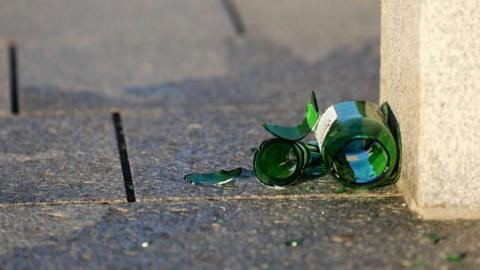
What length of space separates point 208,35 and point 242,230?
345 centimetres

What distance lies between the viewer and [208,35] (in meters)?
6.68

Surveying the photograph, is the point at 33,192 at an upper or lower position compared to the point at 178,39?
lower

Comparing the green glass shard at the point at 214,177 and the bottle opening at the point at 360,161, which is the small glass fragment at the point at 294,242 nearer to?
the bottle opening at the point at 360,161

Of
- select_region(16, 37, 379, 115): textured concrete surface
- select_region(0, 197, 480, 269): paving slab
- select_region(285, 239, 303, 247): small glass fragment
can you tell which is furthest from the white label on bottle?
select_region(16, 37, 379, 115): textured concrete surface

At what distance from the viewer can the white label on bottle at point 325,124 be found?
144 inches

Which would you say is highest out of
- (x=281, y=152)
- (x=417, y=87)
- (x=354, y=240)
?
(x=417, y=87)

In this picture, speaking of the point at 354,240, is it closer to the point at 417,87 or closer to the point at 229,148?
the point at 417,87

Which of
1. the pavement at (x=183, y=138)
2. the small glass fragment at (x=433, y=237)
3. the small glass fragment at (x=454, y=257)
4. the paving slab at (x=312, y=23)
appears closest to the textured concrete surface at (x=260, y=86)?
the pavement at (x=183, y=138)

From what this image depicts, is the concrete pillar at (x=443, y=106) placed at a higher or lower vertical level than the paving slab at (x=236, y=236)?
higher

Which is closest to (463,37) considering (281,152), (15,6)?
(281,152)

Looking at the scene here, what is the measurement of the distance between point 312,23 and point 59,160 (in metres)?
3.10

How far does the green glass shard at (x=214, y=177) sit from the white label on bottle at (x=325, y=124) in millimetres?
371

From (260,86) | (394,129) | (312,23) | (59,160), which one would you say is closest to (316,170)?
(394,129)

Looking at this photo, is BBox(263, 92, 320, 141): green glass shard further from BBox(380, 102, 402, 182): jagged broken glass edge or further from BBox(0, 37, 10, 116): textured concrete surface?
BBox(0, 37, 10, 116): textured concrete surface
